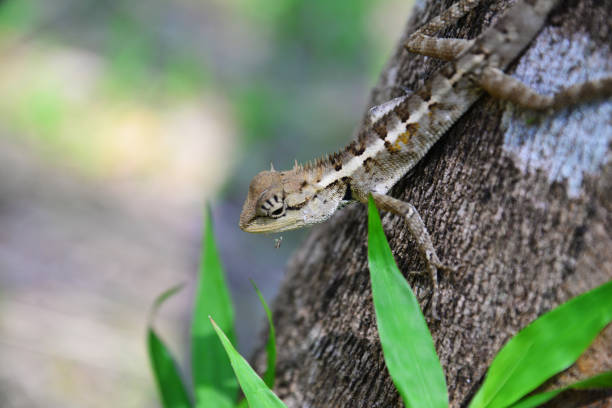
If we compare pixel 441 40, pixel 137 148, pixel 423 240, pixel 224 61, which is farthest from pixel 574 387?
pixel 224 61

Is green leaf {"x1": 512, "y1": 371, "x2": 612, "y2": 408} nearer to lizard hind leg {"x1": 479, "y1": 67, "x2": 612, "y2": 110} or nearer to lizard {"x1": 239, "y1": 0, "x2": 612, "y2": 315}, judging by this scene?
lizard {"x1": 239, "y1": 0, "x2": 612, "y2": 315}

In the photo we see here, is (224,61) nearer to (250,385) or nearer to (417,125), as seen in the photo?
(417,125)

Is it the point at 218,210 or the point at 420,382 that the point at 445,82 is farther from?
the point at 218,210

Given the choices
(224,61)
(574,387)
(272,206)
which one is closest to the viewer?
(574,387)

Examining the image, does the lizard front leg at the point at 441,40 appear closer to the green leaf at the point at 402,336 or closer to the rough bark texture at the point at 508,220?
the rough bark texture at the point at 508,220

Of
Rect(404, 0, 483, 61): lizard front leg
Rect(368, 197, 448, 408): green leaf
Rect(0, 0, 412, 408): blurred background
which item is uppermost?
Rect(0, 0, 412, 408): blurred background

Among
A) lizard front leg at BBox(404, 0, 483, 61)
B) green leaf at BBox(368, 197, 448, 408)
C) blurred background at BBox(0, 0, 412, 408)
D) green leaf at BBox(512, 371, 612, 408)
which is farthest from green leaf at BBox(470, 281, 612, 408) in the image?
blurred background at BBox(0, 0, 412, 408)

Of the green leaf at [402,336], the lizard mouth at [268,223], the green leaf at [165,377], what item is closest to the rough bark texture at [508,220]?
the green leaf at [402,336]
